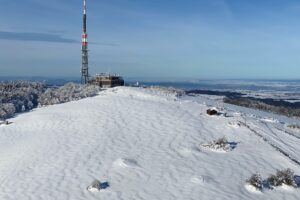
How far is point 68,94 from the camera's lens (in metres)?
47.2

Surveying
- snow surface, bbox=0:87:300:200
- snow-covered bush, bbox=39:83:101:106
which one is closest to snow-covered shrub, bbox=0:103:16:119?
snow-covered bush, bbox=39:83:101:106

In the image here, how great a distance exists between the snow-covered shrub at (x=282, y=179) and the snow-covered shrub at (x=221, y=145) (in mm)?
4750

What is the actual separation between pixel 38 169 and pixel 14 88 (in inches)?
1490

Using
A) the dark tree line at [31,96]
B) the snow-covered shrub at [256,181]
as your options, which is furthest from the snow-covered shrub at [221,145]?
the dark tree line at [31,96]

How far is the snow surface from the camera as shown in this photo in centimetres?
1806

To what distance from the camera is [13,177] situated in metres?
20.0

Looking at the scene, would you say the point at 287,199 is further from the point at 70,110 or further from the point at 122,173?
the point at 70,110

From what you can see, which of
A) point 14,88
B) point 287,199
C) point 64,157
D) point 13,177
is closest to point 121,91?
point 14,88

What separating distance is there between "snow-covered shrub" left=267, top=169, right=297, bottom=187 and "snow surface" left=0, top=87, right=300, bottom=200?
1.66 ft

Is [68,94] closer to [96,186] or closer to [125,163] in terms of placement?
[125,163]

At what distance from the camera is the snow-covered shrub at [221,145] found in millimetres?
23748

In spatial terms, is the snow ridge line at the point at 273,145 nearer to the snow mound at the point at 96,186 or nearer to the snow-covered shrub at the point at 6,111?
the snow mound at the point at 96,186

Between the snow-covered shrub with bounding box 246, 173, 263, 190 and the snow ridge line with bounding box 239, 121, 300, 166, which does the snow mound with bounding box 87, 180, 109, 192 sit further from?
the snow ridge line with bounding box 239, 121, 300, 166

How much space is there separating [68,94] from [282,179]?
108 feet
